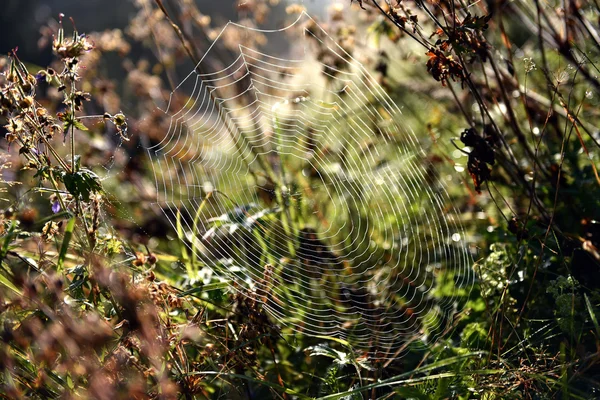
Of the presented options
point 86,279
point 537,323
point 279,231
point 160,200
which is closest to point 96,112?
point 160,200

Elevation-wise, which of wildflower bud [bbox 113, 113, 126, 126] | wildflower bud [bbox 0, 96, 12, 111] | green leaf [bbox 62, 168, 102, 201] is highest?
wildflower bud [bbox 113, 113, 126, 126]

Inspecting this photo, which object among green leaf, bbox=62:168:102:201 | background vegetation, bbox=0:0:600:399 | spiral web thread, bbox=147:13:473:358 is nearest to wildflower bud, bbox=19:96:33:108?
background vegetation, bbox=0:0:600:399

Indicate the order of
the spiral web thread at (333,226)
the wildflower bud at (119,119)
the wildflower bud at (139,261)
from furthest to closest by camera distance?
1. the spiral web thread at (333,226)
2. the wildflower bud at (139,261)
3. the wildflower bud at (119,119)

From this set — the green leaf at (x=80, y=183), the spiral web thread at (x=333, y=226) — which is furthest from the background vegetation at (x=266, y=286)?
the spiral web thread at (x=333, y=226)

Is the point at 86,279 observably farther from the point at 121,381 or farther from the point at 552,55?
the point at 552,55

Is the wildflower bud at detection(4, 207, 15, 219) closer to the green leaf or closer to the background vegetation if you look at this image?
the background vegetation

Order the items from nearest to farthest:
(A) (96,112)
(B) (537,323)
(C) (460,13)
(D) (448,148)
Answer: (B) (537,323) < (C) (460,13) < (D) (448,148) < (A) (96,112)

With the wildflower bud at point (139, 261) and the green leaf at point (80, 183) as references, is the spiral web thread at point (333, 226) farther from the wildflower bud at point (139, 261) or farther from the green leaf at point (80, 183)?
the green leaf at point (80, 183)

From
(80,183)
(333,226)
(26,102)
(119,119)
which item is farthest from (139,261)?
(333,226)
